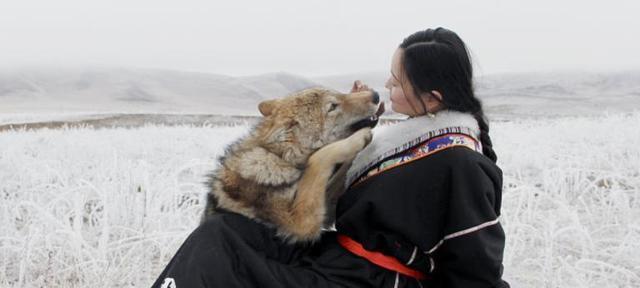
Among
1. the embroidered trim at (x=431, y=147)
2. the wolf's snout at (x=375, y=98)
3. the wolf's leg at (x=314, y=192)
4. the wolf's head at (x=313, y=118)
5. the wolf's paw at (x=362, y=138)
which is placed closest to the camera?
the embroidered trim at (x=431, y=147)

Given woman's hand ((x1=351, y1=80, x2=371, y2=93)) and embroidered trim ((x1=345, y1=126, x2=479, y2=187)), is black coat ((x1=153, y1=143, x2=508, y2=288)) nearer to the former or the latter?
embroidered trim ((x1=345, y1=126, x2=479, y2=187))

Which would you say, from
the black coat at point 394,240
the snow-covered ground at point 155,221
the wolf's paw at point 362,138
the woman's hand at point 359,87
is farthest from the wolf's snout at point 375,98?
the snow-covered ground at point 155,221

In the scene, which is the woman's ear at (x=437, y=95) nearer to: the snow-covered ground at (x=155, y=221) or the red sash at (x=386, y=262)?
Result: the red sash at (x=386, y=262)

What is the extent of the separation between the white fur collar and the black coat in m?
0.11

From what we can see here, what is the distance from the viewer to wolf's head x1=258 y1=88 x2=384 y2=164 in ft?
9.29

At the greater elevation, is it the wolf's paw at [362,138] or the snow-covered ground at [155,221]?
the wolf's paw at [362,138]

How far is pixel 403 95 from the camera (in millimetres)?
2496

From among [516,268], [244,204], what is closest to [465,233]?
[244,204]

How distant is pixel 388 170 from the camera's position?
2.35 m

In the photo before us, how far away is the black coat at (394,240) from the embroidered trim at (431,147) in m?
0.03

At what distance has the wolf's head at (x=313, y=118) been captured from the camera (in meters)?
2.83

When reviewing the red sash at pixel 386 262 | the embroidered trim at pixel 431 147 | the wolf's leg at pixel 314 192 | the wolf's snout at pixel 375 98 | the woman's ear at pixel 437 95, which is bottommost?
the red sash at pixel 386 262

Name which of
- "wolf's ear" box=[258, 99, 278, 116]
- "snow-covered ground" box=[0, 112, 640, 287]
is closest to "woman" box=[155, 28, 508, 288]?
"wolf's ear" box=[258, 99, 278, 116]

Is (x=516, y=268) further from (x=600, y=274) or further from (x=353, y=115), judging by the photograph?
(x=353, y=115)
